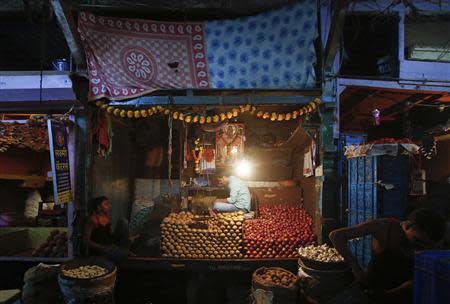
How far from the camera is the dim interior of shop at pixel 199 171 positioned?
25.8ft

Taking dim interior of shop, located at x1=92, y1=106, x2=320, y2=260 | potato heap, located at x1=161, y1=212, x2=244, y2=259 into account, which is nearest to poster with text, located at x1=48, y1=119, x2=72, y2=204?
dim interior of shop, located at x1=92, y1=106, x2=320, y2=260

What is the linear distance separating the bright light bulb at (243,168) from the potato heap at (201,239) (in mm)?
2706

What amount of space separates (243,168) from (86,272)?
20.1ft

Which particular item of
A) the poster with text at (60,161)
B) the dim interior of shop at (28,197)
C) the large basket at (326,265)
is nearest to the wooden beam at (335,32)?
the large basket at (326,265)

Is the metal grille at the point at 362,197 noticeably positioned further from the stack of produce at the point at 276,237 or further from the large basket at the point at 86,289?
the large basket at the point at 86,289

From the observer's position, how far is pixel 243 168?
416 inches

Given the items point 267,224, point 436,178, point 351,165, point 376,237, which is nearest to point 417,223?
point 376,237

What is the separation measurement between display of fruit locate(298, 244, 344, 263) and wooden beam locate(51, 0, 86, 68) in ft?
22.3

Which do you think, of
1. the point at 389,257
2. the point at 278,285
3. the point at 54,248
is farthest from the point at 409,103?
the point at 54,248

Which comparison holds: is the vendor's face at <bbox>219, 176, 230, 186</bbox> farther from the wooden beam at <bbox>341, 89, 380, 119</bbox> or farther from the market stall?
the wooden beam at <bbox>341, 89, 380, 119</bbox>

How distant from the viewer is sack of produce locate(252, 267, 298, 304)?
18.5 feet

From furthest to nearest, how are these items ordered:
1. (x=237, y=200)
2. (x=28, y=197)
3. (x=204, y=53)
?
(x=28, y=197), (x=237, y=200), (x=204, y=53)

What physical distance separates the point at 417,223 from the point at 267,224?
4415 mm

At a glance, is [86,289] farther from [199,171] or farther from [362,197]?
[362,197]
